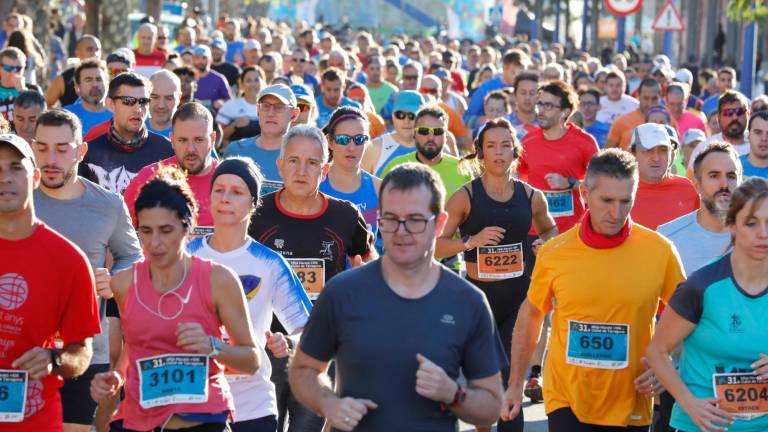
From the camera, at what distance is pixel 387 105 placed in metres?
16.3

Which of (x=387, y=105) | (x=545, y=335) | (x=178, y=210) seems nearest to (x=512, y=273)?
(x=545, y=335)

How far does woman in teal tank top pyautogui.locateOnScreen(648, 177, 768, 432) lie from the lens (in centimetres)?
545

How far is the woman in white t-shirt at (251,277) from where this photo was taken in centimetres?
575

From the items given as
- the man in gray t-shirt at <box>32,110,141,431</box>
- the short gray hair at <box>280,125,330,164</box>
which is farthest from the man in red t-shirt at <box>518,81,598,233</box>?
the man in gray t-shirt at <box>32,110,141,431</box>

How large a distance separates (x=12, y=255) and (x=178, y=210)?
1.85 ft

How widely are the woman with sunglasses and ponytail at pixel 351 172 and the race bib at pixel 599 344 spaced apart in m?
2.39

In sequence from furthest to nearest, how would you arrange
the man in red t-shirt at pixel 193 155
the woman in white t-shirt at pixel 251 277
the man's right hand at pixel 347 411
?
the man in red t-shirt at pixel 193 155 < the woman in white t-shirt at pixel 251 277 < the man's right hand at pixel 347 411

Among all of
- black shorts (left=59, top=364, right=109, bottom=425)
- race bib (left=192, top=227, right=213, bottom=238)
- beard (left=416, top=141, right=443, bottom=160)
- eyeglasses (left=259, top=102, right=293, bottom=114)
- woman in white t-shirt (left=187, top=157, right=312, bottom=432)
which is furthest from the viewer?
beard (left=416, top=141, right=443, bottom=160)

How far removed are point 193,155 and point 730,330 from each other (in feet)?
10.2

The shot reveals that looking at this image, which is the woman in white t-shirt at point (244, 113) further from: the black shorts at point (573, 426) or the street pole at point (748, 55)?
the street pole at point (748, 55)

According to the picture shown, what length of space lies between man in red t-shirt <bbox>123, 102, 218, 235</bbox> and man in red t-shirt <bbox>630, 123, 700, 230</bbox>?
233 cm

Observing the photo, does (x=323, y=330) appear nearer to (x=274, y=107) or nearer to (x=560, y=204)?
(x=274, y=107)

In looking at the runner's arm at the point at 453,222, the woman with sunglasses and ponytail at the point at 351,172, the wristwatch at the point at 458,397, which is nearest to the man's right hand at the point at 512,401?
the wristwatch at the point at 458,397

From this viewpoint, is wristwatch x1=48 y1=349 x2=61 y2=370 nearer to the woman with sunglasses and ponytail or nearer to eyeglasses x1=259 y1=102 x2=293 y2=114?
the woman with sunglasses and ponytail
